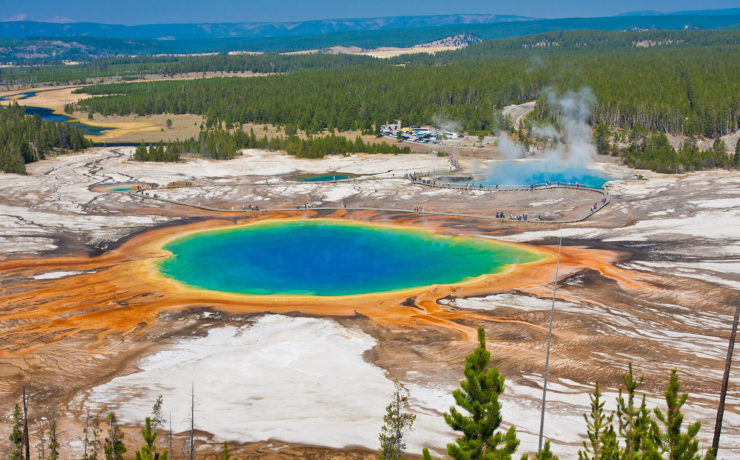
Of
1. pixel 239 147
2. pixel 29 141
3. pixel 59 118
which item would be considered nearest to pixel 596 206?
pixel 239 147

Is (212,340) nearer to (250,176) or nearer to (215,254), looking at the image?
(215,254)

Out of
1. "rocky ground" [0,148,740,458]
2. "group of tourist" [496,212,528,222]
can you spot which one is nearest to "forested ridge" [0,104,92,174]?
"rocky ground" [0,148,740,458]

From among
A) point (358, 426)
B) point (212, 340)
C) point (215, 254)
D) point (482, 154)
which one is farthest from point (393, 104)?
point (358, 426)

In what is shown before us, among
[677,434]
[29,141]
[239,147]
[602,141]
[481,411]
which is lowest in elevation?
[677,434]

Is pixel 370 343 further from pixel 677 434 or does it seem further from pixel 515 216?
pixel 515 216

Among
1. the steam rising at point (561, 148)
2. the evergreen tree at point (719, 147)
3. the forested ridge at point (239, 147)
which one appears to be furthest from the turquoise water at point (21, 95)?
the evergreen tree at point (719, 147)

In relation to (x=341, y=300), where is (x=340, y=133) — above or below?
above
